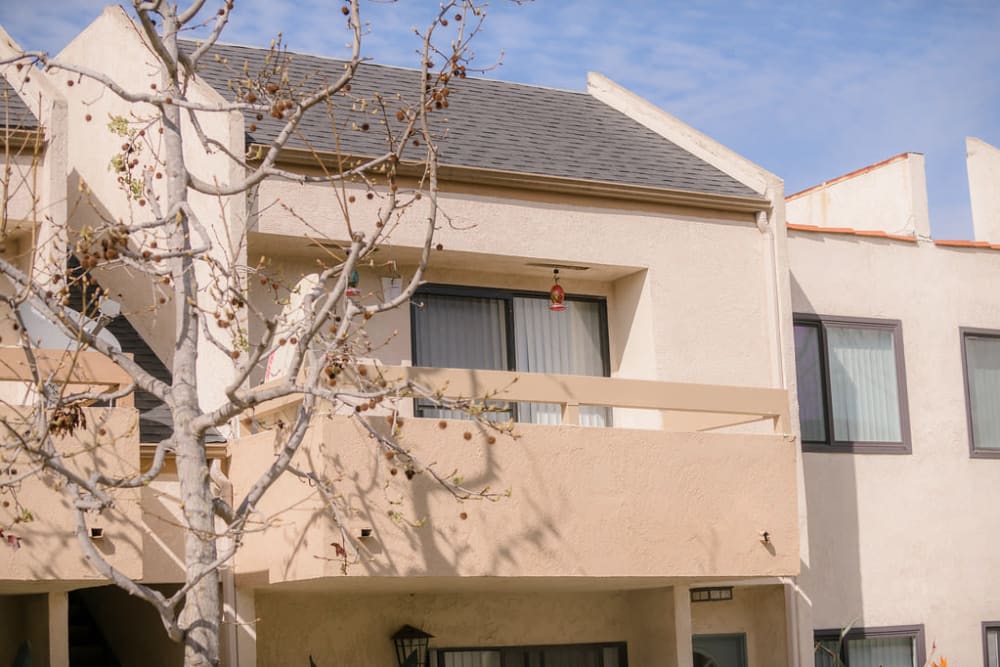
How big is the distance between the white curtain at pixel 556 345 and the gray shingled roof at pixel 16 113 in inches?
225

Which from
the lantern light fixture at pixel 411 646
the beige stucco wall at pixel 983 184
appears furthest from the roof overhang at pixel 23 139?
the beige stucco wall at pixel 983 184

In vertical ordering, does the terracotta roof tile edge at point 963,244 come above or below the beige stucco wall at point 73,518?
above

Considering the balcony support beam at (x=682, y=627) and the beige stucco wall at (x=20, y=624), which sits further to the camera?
the balcony support beam at (x=682, y=627)

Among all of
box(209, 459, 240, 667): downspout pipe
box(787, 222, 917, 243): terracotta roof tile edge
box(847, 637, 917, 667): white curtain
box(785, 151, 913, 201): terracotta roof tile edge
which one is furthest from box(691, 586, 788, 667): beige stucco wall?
box(785, 151, 913, 201): terracotta roof tile edge

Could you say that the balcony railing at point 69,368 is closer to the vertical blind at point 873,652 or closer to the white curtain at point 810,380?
the white curtain at point 810,380

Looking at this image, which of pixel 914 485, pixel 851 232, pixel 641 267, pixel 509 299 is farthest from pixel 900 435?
pixel 509 299

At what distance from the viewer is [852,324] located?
63.0 ft

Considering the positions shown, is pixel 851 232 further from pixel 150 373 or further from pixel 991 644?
pixel 150 373

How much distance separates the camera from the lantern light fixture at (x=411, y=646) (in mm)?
15992

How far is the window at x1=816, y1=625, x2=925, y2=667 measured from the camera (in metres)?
18.2

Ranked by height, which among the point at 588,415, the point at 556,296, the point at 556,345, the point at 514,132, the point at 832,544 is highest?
the point at 514,132

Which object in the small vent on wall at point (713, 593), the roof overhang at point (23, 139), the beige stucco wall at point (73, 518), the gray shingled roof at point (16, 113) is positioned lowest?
the small vent on wall at point (713, 593)

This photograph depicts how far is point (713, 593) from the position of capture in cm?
1784

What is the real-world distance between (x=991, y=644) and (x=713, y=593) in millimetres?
4079
